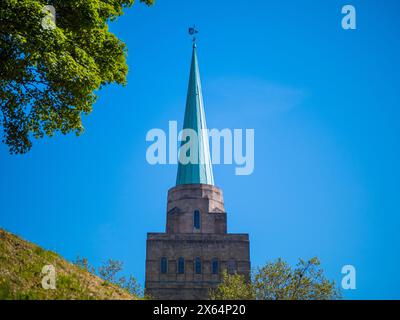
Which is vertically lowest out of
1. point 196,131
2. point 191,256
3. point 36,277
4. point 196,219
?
point 36,277

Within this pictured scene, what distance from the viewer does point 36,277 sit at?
47.9ft

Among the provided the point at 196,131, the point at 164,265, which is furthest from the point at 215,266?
the point at 196,131

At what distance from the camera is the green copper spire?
2276 inches

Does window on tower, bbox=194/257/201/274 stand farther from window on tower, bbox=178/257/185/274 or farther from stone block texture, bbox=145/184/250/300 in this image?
window on tower, bbox=178/257/185/274

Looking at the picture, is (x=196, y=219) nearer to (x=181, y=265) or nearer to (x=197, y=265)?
(x=197, y=265)

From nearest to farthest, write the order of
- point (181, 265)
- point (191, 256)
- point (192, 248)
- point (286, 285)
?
A: point (286, 285) < point (181, 265) < point (191, 256) < point (192, 248)

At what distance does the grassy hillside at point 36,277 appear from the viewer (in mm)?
13617

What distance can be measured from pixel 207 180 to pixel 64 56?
4226cm

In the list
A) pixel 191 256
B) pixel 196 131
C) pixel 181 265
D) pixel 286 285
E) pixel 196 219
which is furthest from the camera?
pixel 196 131

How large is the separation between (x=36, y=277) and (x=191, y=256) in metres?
37.7

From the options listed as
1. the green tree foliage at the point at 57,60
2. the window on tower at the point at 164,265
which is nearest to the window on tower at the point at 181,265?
the window on tower at the point at 164,265

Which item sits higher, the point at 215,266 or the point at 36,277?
the point at 215,266
